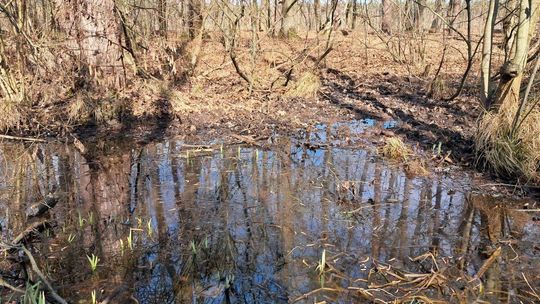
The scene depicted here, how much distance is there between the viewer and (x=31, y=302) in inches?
113

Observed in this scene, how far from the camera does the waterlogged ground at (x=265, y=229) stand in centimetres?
341

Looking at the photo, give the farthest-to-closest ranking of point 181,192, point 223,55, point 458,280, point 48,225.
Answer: point 223,55 < point 181,192 < point 48,225 < point 458,280

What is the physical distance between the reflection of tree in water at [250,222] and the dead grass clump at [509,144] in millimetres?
646

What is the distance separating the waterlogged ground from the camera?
11.2 ft

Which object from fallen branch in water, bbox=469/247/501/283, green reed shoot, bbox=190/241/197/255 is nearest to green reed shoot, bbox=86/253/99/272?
green reed shoot, bbox=190/241/197/255

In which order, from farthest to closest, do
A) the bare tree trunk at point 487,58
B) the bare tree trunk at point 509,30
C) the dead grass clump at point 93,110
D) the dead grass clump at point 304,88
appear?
1. the dead grass clump at point 304,88
2. the dead grass clump at point 93,110
3. the bare tree trunk at point 487,58
4. the bare tree trunk at point 509,30

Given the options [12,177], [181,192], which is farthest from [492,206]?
[12,177]

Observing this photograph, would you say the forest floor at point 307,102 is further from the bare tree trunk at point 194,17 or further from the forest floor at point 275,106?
the bare tree trunk at point 194,17

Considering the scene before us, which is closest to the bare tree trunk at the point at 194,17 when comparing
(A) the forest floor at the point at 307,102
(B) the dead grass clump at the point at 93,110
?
(A) the forest floor at the point at 307,102

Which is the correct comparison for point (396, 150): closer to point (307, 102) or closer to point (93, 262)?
point (307, 102)

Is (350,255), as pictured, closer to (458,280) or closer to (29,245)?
(458,280)

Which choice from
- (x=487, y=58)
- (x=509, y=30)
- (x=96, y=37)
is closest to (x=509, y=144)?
(x=487, y=58)

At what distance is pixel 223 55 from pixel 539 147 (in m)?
9.31

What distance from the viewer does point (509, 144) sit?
564 centimetres
